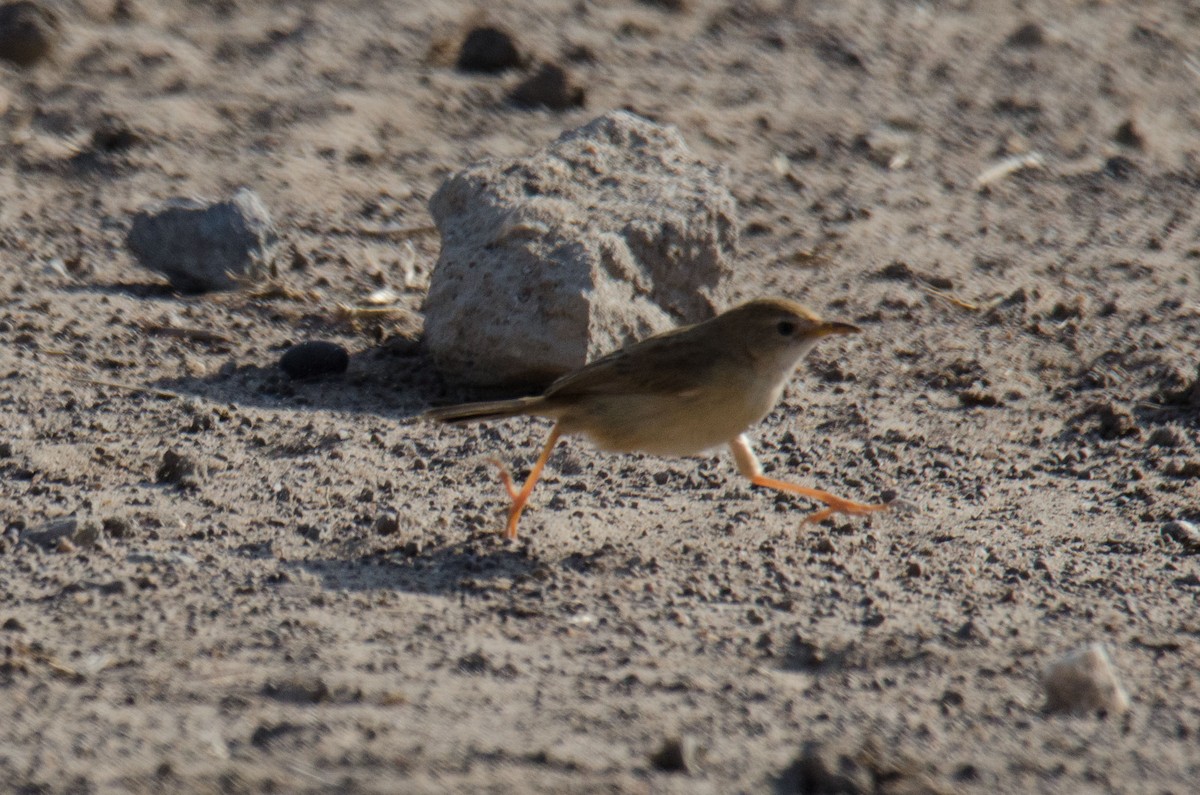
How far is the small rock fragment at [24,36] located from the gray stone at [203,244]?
7.82 ft

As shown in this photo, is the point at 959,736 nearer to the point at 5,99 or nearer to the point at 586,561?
the point at 586,561

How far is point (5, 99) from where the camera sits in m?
9.51

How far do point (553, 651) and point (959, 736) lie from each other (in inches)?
49.3

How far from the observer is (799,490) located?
6.34 metres

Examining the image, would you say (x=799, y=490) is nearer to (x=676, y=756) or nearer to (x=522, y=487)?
(x=522, y=487)

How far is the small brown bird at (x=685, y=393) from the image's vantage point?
600 cm

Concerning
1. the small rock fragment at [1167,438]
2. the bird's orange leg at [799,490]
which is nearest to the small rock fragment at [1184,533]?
the small rock fragment at [1167,438]

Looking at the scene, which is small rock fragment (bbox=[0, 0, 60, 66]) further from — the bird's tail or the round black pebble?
the bird's tail

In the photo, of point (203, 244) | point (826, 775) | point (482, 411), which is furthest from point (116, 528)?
point (826, 775)

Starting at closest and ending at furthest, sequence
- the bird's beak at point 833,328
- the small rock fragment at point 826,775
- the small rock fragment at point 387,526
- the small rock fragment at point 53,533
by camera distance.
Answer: the small rock fragment at point 826,775, the small rock fragment at point 53,533, the small rock fragment at point 387,526, the bird's beak at point 833,328

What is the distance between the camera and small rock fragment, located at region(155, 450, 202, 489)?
6.25 m

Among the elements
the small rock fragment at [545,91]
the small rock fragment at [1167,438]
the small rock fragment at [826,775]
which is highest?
the small rock fragment at [545,91]

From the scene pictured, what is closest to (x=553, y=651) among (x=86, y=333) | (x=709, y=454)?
(x=709, y=454)

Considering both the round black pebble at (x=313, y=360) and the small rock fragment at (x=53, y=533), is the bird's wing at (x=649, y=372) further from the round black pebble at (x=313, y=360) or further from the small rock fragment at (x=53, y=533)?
the small rock fragment at (x=53, y=533)
